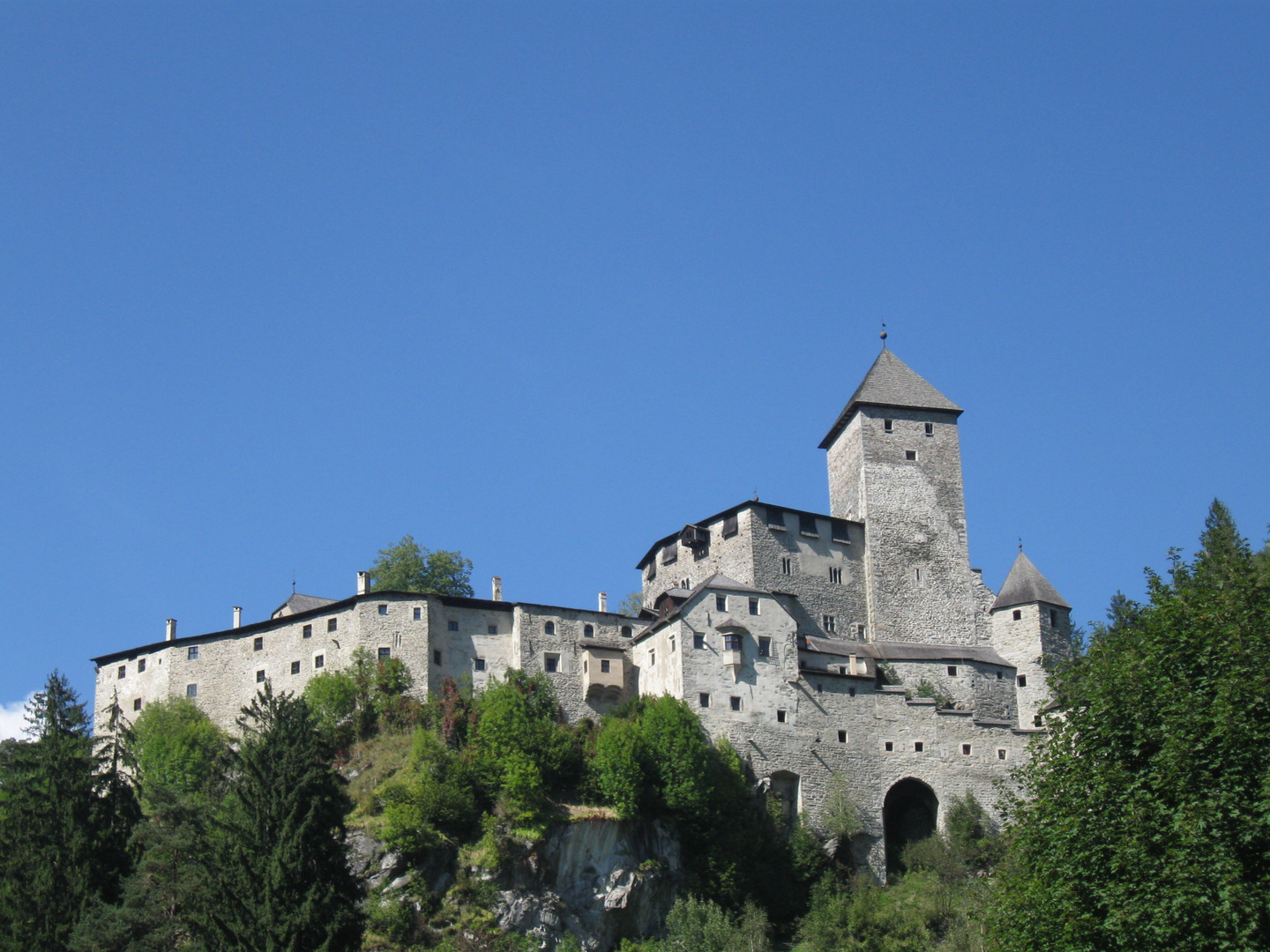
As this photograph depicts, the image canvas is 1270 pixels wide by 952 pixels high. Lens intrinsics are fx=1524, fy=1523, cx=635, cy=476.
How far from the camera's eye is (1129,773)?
113 feet

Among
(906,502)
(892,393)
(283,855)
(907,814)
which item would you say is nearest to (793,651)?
(907,814)

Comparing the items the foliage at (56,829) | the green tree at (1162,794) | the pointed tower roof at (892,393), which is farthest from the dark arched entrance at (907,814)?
the foliage at (56,829)

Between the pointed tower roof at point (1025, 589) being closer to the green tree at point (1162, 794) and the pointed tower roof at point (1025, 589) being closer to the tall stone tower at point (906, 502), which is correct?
the tall stone tower at point (906, 502)

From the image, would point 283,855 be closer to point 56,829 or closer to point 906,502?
point 56,829

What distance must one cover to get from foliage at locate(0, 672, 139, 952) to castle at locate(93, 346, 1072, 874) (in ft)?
49.2

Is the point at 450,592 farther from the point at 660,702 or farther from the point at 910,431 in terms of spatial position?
the point at 910,431

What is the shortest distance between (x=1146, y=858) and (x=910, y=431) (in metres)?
46.1

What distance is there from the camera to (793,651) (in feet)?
213

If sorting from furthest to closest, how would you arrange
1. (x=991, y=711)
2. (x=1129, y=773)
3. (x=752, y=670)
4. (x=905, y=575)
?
(x=905, y=575), (x=991, y=711), (x=752, y=670), (x=1129, y=773)

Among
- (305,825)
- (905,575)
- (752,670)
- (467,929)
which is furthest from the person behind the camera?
(905,575)

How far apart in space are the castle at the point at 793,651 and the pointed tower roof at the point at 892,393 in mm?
4202

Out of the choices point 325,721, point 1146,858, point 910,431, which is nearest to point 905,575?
point 910,431

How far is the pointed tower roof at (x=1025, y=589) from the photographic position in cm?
7144

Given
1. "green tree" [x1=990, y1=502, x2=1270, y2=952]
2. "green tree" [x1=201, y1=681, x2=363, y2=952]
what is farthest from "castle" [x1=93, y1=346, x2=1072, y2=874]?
"green tree" [x1=990, y1=502, x2=1270, y2=952]
